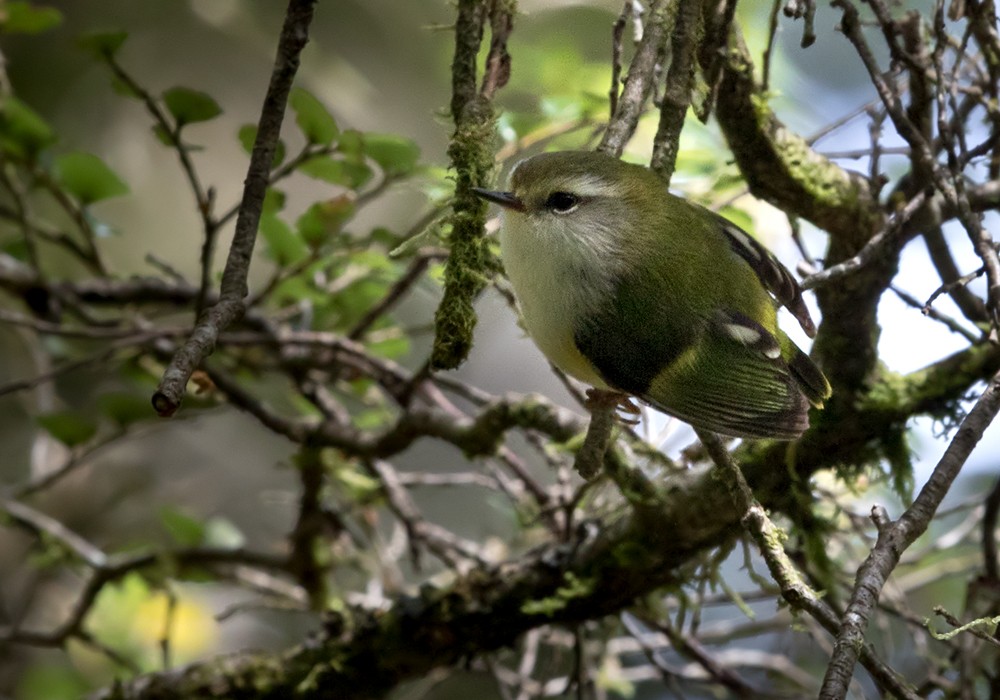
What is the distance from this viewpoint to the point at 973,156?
135cm

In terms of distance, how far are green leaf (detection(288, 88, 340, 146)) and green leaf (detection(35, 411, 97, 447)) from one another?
76 centimetres

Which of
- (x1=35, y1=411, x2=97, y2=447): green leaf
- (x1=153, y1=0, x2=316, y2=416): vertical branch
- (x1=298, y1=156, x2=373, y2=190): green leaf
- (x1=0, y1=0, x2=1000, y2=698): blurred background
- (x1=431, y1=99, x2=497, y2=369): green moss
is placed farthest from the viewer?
(x1=0, y1=0, x2=1000, y2=698): blurred background

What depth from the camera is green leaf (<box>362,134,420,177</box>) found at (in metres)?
1.58

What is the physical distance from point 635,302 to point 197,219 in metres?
2.44

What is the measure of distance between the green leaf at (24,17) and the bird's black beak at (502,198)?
45.1 inches

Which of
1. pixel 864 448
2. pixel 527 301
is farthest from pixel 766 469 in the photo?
pixel 527 301

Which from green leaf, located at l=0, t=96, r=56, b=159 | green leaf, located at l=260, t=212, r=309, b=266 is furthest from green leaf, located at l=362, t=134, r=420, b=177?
green leaf, located at l=0, t=96, r=56, b=159

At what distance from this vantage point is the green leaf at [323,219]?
1634 millimetres

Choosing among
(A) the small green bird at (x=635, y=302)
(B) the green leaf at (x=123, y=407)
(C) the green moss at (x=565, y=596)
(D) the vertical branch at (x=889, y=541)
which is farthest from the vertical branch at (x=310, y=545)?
(D) the vertical branch at (x=889, y=541)

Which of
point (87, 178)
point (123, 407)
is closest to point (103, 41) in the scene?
point (87, 178)

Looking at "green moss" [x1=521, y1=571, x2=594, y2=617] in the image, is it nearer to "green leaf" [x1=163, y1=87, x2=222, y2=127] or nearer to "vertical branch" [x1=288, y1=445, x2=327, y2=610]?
"vertical branch" [x1=288, y1=445, x2=327, y2=610]

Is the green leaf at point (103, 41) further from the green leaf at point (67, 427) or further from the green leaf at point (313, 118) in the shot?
the green leaf at point (67, 427)

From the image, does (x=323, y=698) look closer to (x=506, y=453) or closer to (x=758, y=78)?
(x=506, y=453)

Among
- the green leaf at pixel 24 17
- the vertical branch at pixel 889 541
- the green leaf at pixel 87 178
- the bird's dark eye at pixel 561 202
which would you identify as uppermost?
the green leaf at pixel 24 17
